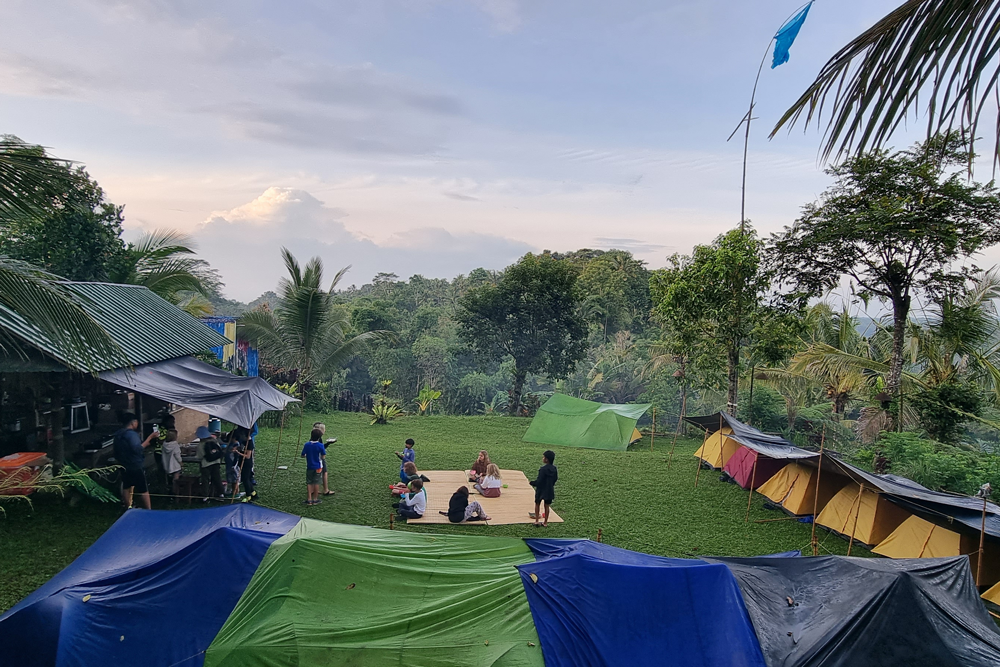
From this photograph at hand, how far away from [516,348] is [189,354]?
13969 millimetres

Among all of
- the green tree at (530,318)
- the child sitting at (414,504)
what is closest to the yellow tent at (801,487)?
the child sitting at (414,504)

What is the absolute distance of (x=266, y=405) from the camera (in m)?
9.77

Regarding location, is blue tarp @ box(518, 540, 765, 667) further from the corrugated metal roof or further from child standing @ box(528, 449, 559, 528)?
the corrugated metal roof

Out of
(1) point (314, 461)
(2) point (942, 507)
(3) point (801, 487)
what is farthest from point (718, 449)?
(1) point (314, 461)

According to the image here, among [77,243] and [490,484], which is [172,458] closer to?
[490,484]

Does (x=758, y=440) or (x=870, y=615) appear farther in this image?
(x=758, y=440)

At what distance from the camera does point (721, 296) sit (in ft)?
48.0

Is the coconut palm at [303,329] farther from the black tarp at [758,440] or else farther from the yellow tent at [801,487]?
the yellow tent at [801,487]

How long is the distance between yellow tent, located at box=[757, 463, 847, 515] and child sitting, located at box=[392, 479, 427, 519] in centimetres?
624

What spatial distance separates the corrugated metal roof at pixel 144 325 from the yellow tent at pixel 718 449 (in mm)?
10965

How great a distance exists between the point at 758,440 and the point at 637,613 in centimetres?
704

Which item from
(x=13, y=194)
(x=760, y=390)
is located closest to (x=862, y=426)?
(x=760, y=390)

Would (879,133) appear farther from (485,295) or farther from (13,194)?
(485,295)

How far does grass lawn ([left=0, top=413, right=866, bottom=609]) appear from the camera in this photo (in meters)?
7.69
